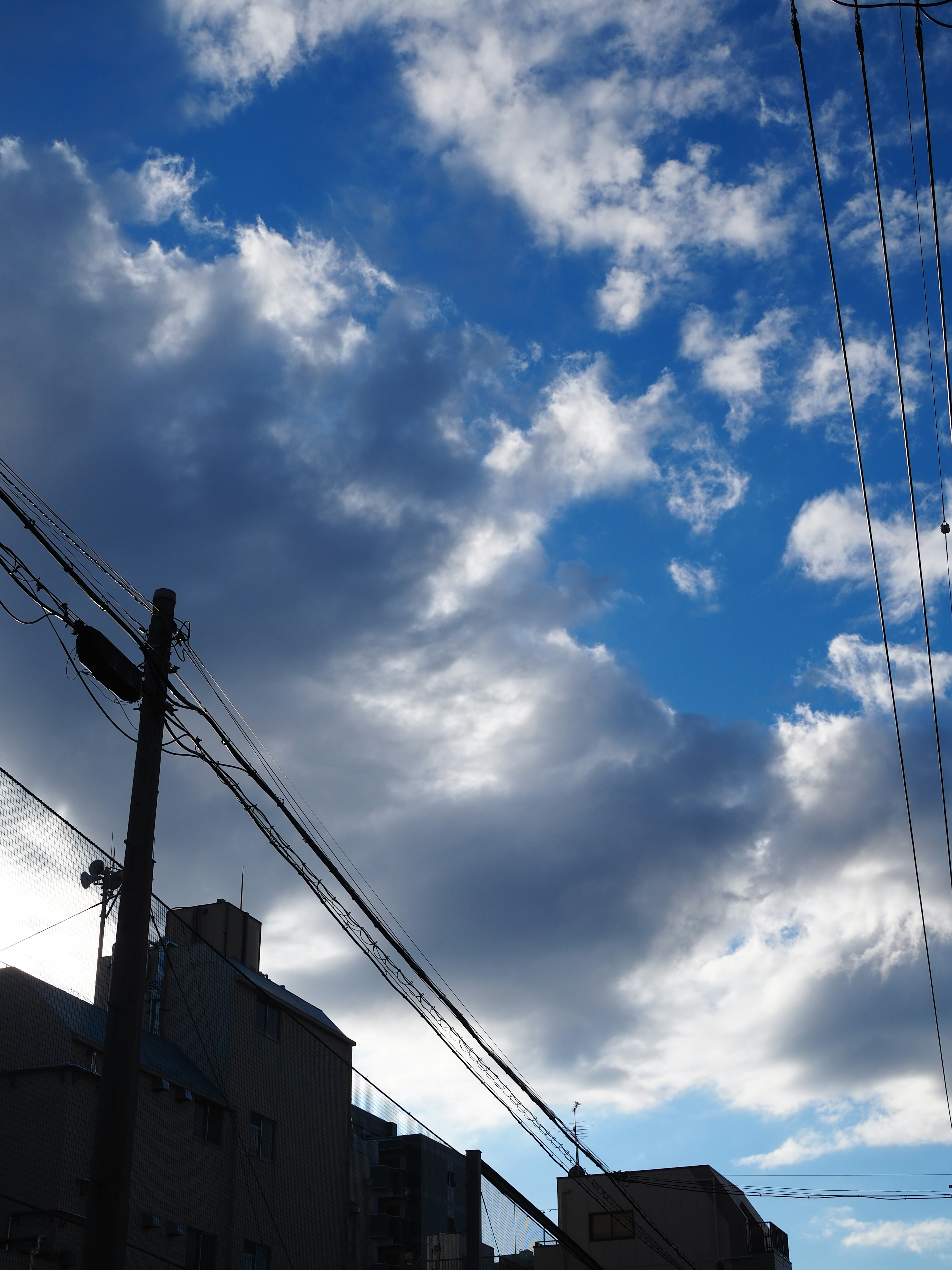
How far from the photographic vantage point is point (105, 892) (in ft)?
46.5

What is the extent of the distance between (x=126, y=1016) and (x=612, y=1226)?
48466 mm

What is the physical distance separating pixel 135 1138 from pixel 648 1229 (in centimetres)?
3390

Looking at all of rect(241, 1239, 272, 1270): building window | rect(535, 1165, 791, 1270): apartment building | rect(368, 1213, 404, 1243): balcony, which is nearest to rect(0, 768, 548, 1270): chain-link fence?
rect(241, 1239, 272, 1270): building window

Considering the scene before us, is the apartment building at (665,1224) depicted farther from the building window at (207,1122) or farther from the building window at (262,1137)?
the building window at (207,1122)

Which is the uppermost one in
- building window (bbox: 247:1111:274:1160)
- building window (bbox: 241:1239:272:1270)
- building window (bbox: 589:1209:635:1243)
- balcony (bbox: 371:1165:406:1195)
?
balcony (bbox: 371:1165:406:1195)

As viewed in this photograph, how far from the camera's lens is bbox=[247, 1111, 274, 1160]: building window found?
2717 cm

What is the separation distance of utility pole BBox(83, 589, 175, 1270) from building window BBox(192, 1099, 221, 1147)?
16.0 meters

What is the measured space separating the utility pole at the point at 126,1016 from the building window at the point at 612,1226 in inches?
1822

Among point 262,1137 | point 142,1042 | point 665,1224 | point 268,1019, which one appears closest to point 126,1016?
point 142,1042

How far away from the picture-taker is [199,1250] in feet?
80.4

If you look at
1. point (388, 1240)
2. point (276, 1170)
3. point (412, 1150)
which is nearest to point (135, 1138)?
point (276, 1170)

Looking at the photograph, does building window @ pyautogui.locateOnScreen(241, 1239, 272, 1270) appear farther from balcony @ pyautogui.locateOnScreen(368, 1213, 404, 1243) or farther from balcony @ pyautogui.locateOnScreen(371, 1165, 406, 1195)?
balcony @ pyautogui.locateOnScreen(371, 1165, 406, 1195)

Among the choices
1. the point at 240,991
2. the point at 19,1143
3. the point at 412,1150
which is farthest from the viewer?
the point at 412,1150

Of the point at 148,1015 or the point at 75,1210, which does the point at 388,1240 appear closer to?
the point at 148,1015
